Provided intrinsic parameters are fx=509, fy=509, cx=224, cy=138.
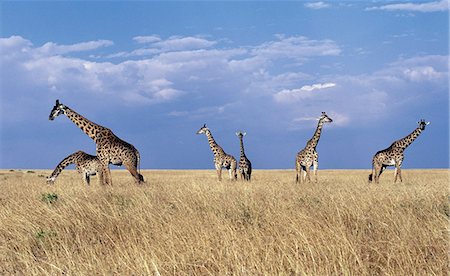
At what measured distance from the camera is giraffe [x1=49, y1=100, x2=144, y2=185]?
18.0 meters

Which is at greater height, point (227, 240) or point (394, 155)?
point (394, 155)

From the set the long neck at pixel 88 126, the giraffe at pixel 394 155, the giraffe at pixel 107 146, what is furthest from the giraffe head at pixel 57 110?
the giraffe at pixel 394 155

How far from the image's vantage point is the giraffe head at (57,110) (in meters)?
19.0

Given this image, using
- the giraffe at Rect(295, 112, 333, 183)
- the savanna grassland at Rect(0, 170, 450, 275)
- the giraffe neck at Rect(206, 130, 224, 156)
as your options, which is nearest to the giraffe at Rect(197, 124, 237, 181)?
the giraffe neck at Rect(206, 130, 224, 156)

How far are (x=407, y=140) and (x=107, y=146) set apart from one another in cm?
1450

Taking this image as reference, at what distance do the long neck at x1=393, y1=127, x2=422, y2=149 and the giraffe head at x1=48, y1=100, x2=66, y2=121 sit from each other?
15.3m

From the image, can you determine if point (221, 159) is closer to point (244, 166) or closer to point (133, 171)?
point (244, 166)

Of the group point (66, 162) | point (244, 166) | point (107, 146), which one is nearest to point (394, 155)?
point (244, 166)

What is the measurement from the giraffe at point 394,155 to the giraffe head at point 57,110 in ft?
46.0

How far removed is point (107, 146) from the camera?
18031 mm

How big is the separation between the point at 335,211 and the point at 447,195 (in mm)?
3661

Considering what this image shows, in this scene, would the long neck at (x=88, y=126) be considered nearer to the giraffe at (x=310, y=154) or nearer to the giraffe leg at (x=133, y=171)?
the giraffe leg at (x=133, y=171)

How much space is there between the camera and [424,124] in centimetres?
2484

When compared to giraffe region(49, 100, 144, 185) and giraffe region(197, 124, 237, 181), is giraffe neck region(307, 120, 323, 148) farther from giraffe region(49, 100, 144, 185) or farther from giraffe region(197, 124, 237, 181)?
giraffe region(49, 100, 144, 185)
